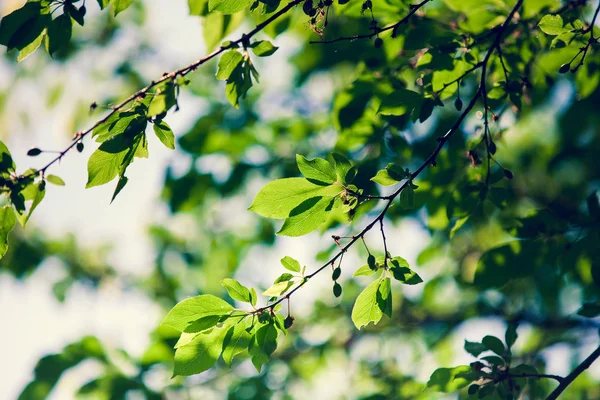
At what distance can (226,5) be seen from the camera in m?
1.02

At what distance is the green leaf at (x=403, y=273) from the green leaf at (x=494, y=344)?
39 centimetres

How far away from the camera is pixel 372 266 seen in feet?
3.43

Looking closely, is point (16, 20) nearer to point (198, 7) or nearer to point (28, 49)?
point (28, 49)

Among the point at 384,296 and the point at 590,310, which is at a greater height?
the point at 384,296

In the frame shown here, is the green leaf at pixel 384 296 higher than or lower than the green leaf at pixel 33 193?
lower

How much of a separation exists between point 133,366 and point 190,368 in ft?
5.33

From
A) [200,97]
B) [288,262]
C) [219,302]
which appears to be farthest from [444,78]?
[200,97]

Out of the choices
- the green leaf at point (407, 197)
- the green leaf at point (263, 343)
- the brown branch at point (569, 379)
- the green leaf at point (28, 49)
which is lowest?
the brown branch at point (569, 379)

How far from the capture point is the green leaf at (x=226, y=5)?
1016mm

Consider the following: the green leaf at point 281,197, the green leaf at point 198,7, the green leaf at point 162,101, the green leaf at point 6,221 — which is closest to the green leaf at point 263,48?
the green leaf at point 162,101

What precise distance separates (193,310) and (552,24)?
100 cm

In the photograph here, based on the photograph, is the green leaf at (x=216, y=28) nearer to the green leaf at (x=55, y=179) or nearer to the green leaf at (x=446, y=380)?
the green leaf at (x=55, y=179)

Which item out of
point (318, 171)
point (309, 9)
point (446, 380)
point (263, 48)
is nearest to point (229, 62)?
point (263, 48)

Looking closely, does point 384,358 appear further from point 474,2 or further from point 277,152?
point 474,2
